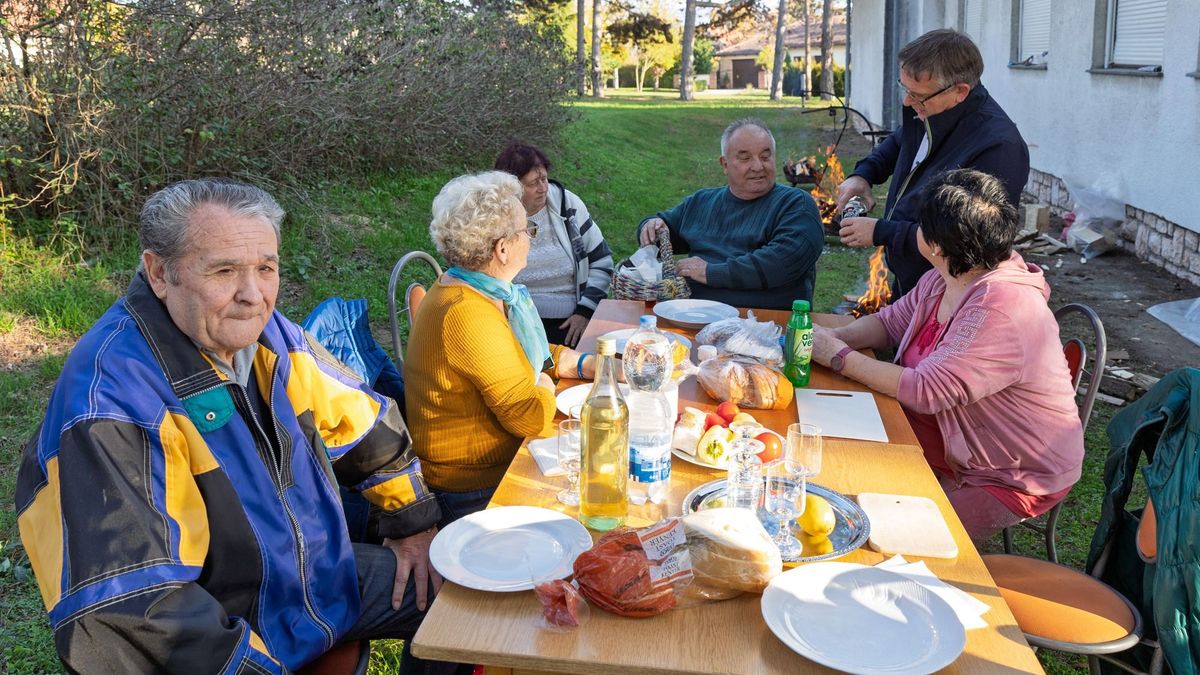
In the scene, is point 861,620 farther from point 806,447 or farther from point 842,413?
point 842,413

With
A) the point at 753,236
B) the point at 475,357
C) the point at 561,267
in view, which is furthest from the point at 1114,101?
the point at 475,357

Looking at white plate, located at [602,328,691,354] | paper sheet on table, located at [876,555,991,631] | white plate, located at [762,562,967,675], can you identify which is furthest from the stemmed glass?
white plate, located at [602,328,691,354]

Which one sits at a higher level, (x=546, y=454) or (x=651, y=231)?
(x=651, y=231)

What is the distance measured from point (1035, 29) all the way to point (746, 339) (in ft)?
34.2

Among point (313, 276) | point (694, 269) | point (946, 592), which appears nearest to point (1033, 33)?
point (694, 269)

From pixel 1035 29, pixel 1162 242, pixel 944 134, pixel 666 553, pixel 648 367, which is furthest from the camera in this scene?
pixel 1035 29

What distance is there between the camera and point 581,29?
111 ft

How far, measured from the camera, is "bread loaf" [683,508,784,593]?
1727 mm

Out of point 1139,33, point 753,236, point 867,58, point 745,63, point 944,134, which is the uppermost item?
point 745,63

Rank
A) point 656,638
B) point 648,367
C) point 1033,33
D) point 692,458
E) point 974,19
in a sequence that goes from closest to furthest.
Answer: point 656,638 → point 692,458 → point 648,367 → point 1033,33 → point 974,19

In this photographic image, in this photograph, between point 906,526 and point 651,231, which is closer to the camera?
point 906,526

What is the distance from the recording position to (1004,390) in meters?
2.73

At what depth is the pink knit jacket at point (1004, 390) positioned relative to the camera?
8.68 feet

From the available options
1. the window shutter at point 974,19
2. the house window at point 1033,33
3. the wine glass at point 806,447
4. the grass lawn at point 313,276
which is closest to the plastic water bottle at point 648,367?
the wine glass at point 806,447
